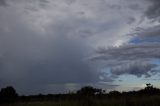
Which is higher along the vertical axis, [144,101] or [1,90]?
[1,90]

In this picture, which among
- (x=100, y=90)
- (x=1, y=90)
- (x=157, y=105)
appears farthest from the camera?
(x=1, y=90)

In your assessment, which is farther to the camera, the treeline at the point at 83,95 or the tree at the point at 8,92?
the tree at the point at 8,92

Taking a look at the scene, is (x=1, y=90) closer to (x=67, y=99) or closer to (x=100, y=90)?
(x=100, y=90)

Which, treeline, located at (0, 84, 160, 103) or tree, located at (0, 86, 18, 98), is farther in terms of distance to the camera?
tree, located at (0, 86, 18, 98)

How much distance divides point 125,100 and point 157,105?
2180 mm

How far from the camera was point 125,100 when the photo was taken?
77.2 ft

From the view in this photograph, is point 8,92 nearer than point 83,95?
No

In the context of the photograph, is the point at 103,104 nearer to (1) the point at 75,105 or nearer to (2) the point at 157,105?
(1) the point at 75,105

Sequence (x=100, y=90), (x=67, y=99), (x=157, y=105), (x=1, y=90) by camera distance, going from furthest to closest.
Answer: (x=1, y=90)
(x=100, y=90)
(x=67, y=99)
(x=157, y=105)

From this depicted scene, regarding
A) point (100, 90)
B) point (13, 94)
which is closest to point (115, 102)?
point (100, 90)

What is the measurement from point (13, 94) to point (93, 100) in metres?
35.4

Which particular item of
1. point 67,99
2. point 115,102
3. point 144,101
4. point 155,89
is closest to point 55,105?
point 67,99

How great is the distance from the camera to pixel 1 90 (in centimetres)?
5716

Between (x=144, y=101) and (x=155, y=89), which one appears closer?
(x=144, y=101)
